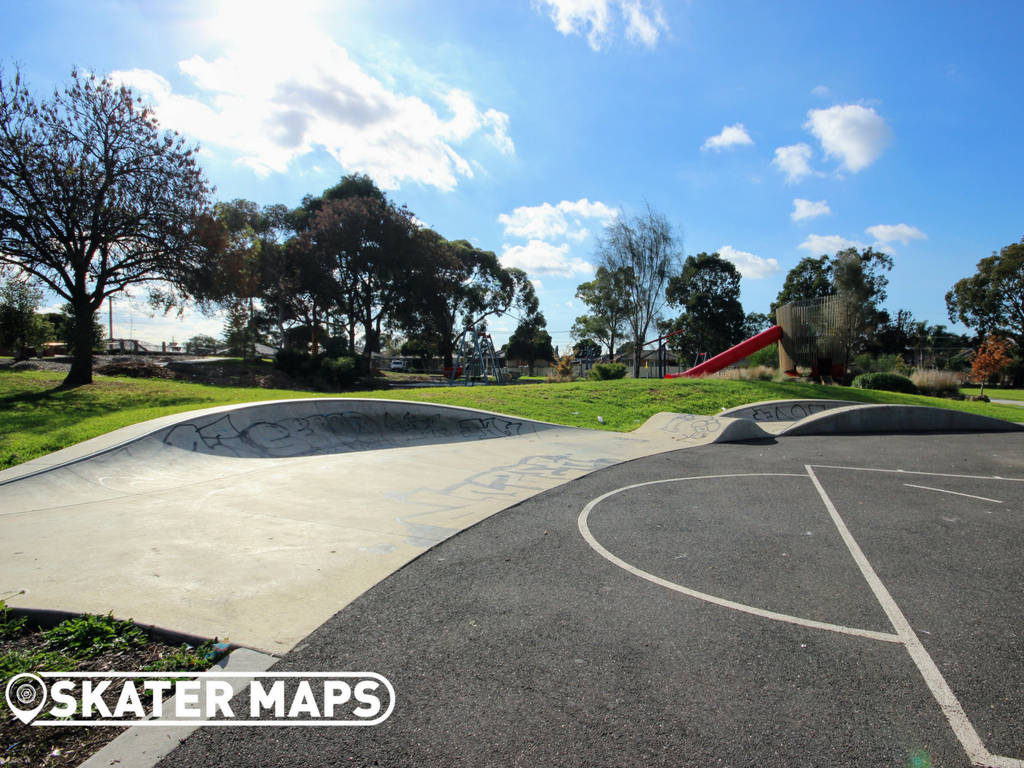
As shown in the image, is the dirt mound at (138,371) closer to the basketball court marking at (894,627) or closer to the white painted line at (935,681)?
the basketball court marking at (894,627)

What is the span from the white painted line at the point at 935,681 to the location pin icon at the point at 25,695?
4.38m

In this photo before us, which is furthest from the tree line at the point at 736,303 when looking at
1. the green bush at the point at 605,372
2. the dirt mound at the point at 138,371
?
the dirt mound at the point at 138,371

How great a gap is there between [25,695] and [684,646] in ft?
11.7

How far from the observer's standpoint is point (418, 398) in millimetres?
15633

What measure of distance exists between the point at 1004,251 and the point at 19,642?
214 feet

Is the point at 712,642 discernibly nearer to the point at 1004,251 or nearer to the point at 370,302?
the point at 370,302

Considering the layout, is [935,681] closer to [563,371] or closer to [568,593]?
[568,593]

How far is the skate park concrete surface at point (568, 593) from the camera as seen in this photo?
239 cm

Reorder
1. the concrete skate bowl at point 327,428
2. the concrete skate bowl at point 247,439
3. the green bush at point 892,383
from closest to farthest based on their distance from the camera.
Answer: the concrete skate bowl at point 247,439 → the concrete skate bowl at point 327,428 → the green bush at point 892,383

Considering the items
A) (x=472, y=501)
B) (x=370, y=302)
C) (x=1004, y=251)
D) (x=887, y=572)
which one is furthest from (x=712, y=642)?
(x=1004, y=251)

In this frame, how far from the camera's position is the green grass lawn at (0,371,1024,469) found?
9742mm

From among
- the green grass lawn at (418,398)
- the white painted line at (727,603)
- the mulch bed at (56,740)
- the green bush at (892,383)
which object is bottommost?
the white painted line at (727,603)

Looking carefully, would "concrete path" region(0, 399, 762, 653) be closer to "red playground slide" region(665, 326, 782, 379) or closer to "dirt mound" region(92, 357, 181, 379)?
"dirt mound" region(92, 357, 181, 379)

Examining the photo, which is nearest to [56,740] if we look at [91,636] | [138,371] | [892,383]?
[91,636]
